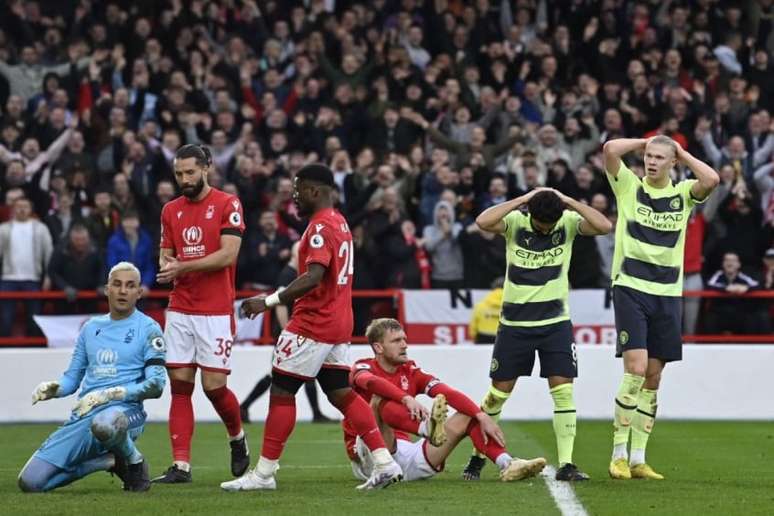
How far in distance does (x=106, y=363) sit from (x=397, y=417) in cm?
199

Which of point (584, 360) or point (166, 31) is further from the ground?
point (166, 31)

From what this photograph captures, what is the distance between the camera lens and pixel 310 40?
23.1 meters

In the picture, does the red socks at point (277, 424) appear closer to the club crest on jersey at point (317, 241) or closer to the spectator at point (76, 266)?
the club crest on jersey at point (317, 241)

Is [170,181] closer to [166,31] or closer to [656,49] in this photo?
[166,31]

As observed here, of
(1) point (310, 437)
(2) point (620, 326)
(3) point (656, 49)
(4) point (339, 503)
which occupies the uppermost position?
(3) point (656, 49)

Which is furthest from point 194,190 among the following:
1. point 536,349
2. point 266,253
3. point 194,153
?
point 266,253

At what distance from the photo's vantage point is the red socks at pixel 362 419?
10.2 meters

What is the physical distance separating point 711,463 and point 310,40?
11964 mm

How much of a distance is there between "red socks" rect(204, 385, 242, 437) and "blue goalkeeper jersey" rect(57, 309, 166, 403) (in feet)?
2.34

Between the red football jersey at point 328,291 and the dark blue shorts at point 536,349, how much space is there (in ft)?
4.48

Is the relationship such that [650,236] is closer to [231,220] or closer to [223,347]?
[231,220]

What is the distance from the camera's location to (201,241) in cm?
1094

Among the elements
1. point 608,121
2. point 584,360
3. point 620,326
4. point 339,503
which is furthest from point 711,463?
point 608,121

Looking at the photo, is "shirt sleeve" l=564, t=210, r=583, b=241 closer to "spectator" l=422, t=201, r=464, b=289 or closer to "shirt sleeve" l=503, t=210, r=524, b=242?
"shirt sleeve" l=503, t=210, r=524, b=242
